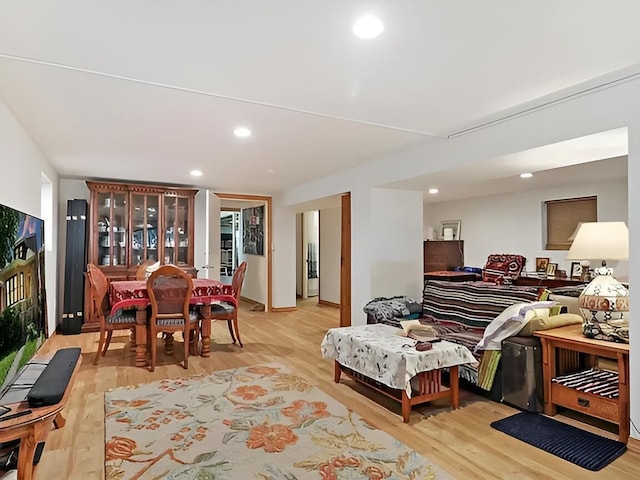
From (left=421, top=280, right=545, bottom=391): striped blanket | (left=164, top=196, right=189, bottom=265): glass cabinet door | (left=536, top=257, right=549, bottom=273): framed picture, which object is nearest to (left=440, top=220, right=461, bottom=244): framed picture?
(left=536, top=257, right=549, bottom=273): framed picture

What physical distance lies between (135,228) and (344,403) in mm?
4340

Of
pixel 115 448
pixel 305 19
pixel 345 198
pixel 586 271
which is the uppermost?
pixel 305 19

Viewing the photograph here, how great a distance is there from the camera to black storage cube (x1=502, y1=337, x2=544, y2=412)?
9.55ft

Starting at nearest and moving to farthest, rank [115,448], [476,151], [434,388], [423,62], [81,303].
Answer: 1. [423,62]
2. [115,448]
3. [434,388]
4. [476,151]
5. [81,303]

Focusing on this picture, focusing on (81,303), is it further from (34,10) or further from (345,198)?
(34,10)

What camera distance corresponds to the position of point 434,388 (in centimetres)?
292

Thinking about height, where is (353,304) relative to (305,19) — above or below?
below

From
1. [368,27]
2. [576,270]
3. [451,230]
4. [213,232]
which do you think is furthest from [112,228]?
[576,270]

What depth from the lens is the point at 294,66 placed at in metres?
2.28

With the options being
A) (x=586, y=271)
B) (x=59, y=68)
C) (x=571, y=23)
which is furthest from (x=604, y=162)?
(x=59, y=68)

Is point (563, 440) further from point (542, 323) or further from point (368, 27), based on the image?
point (368, 27)

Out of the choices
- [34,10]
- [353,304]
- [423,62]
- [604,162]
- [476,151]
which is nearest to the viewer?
[34,10]

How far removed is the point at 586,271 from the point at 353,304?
11.5 ft

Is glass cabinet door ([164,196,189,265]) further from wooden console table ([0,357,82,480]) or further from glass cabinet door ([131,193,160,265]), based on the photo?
wooden console table ([0,357,82,480])
